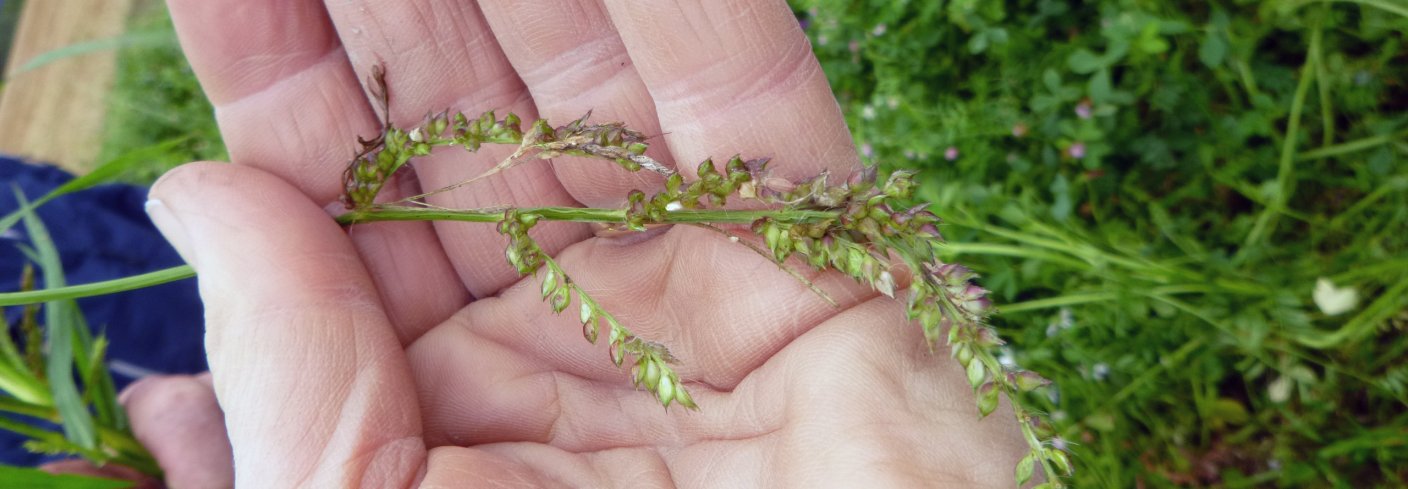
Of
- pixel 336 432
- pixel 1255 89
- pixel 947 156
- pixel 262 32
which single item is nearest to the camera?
pixel 336 432

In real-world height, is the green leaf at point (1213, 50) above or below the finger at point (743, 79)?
below

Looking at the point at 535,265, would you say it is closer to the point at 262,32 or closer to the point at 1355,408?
the point at 262,32

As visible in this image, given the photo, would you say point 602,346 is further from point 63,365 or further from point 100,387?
point 100,387

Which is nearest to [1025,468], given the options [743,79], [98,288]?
[743,79]

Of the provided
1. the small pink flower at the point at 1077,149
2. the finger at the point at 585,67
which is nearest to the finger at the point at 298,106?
the finger at the point at 585,67

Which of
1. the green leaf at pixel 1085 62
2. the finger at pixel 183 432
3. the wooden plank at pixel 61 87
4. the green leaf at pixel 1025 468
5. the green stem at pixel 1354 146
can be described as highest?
the wooden plank at pixel 61 87

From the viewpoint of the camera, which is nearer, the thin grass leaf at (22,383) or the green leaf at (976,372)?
the green leaf at (976,372)

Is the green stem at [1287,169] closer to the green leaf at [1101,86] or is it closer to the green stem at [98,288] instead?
the green leaf at [1101,86]

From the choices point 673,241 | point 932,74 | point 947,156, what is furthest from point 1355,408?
point 673,241
